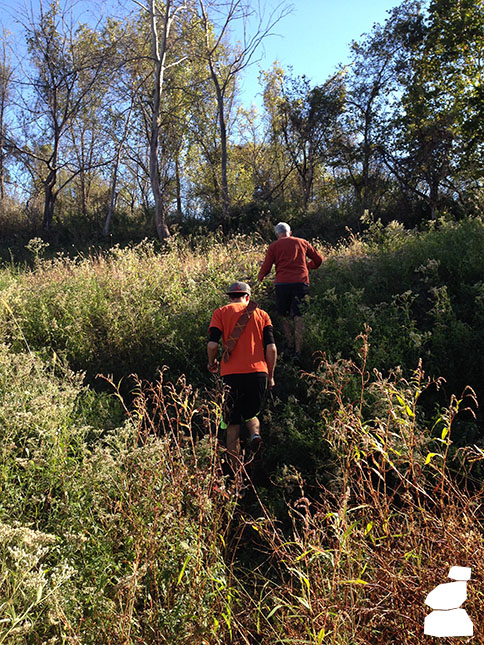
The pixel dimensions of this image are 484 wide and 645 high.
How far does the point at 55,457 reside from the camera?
358cm

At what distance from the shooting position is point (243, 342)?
16.7 feet

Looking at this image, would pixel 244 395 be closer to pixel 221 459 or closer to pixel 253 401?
pixel 253 401

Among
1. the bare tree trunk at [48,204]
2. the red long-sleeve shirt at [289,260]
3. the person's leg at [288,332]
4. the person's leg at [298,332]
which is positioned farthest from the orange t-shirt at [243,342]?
the bare tree trunk at [48,204]

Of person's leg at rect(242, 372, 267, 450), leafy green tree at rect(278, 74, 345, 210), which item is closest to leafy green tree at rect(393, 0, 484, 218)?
leafy green tree at rect(278, 74, 345, 210)

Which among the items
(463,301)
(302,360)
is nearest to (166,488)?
(302,360)

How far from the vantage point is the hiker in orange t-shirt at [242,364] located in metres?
5.02

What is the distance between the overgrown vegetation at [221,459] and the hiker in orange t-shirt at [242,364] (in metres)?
0.25

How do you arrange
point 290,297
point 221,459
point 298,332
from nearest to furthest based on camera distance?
point 221,459 < point 298,332 < point 290,297

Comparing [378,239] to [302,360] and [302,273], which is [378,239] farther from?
[302,360]

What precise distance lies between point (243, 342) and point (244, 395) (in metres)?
0.60

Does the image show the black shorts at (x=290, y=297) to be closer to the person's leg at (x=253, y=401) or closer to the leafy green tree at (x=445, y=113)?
the person's leg at (x=253, y=401)

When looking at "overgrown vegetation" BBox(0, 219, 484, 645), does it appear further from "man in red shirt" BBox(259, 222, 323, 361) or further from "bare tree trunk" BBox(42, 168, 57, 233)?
"bare tree trunk" BBox(42, 168, 57, 233)

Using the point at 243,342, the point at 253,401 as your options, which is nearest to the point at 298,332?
the point at 243,342

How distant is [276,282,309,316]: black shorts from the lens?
7168 mm
